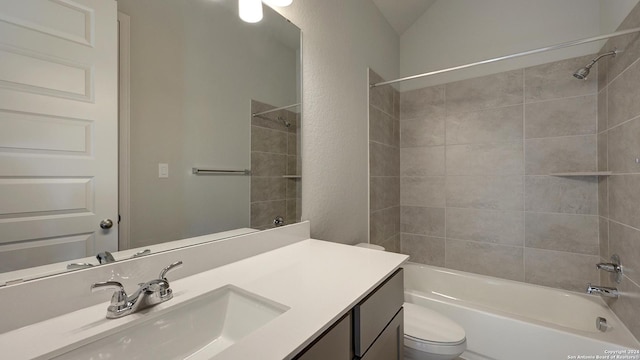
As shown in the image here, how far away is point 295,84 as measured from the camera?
133 cm

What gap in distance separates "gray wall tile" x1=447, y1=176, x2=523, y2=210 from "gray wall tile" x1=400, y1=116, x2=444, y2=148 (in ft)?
1.26

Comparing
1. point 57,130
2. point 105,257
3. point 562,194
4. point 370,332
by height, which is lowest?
point 370,332

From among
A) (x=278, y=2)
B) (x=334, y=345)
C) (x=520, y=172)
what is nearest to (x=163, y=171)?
(x=334, y=345)

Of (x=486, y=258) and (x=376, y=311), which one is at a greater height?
(x=376, y=311)

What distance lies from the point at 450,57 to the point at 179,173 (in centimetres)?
240

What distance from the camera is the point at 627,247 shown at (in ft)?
4.21

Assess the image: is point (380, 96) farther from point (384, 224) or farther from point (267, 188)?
point (267, 188)

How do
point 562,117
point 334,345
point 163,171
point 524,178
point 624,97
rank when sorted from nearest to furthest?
point 334,345
point 163,171
point 624,97
point 562,117
point 524,178

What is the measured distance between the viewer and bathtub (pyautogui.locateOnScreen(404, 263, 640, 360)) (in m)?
1.19

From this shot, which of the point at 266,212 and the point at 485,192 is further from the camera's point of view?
the point at 485,192

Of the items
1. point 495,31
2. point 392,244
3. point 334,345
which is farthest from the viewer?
point 392,244

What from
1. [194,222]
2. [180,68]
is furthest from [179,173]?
[180,68]

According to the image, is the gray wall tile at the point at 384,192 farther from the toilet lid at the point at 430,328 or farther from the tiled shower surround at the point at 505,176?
the toilet lid at the point at 430,328

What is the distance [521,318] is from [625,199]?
826 millimetres
